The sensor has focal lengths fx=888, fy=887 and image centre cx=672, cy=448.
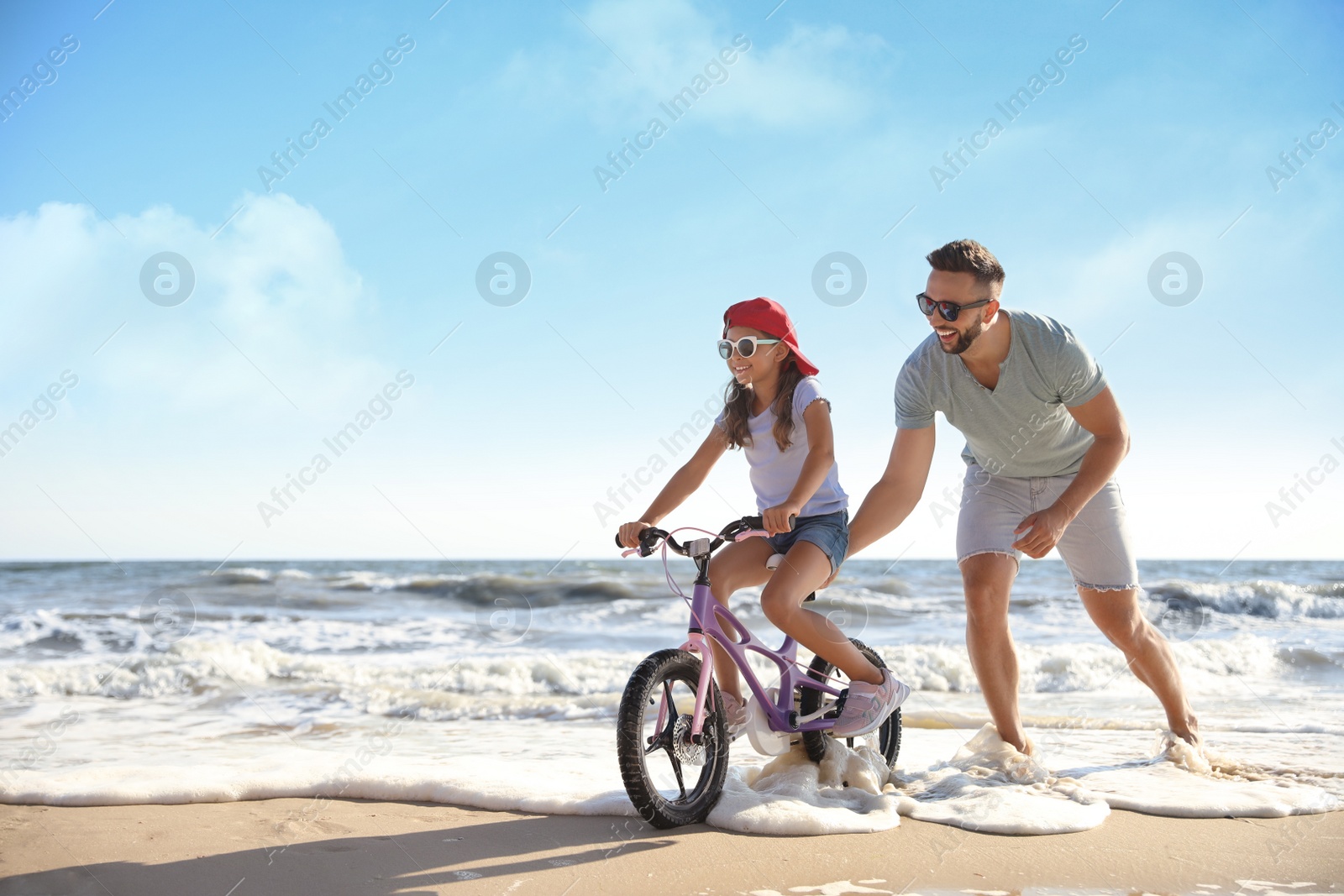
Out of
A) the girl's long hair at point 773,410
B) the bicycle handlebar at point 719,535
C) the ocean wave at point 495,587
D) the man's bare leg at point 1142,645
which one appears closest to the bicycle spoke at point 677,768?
the bicycle handlebar at point 719,535

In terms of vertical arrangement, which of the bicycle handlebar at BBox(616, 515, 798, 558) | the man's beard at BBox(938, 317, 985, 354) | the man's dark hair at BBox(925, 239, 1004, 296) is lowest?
the bicycle handlebar at BBox(616, 515, 798, 558)

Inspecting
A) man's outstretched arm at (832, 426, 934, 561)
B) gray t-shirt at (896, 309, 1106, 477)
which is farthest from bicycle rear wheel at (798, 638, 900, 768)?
gray t-shirt at (896, 309, 1106, 477)

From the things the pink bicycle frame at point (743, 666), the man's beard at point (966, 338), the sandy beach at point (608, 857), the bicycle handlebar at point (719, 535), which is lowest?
the sandy beach at point (608, 857)

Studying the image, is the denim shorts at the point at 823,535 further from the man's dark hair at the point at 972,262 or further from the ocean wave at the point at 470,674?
the ocean wave at the point at 470,674

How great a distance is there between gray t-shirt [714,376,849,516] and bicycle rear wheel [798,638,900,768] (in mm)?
589

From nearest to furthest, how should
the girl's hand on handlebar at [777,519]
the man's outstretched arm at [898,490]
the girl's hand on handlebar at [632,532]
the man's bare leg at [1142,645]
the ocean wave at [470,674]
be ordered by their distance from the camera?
the girl's hand on handlebar at [777,519], the girl's hand on handlebar at [632,532], the man's outstretched arm at [898,490], the man's bare leg at [1142,645], the ocean wave at [470,674]

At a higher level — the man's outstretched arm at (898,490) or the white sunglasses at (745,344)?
the white sunglasses at (745,344)

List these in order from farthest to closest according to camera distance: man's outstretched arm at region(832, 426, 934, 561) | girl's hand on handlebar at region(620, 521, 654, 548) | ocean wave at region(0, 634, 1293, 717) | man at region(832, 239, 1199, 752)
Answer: ocean wave at region(0, 634, 1293, 717), man's outstretched arm at region(832, 426, 934, 561), man at region(832, 239, 1199, 752), girl's hand on handlebar at region(620, 521, 654, 548)

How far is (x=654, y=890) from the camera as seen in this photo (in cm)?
251

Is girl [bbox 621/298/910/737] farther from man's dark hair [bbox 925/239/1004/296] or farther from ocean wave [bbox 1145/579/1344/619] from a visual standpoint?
ocean wave [bbox 1145/579/1344/619]

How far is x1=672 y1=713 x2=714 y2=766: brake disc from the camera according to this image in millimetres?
3064

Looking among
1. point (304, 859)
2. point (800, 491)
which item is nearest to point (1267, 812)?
point (800, 491)

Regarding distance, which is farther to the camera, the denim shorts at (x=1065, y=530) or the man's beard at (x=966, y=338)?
the denim shorts at (x=1065, y=530)

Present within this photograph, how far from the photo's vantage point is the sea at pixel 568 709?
11.3ft
